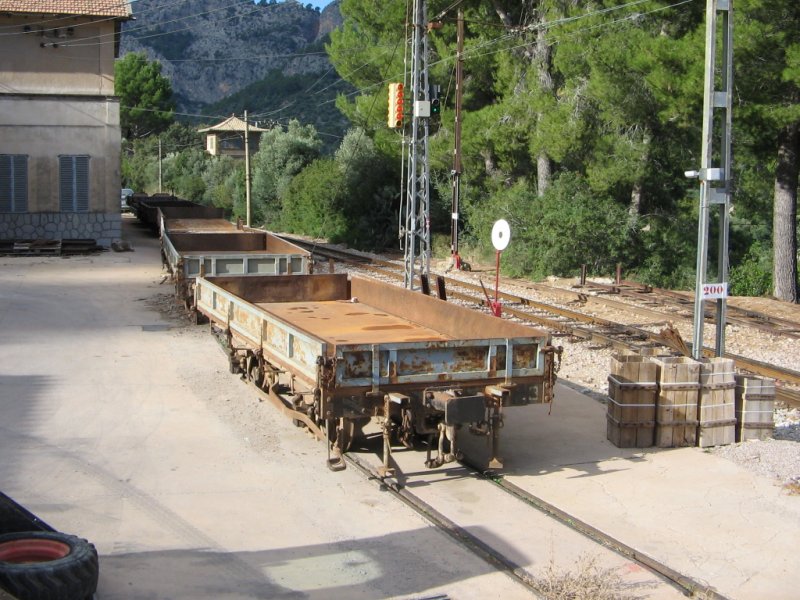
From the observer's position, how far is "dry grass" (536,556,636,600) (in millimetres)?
6066

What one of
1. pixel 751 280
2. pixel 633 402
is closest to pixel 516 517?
pixel 633 402

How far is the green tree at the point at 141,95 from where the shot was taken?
277 feet

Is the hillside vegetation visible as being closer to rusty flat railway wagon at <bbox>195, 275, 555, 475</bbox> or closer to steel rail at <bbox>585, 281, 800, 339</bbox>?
steel rail at <bbox>585, 281, 800, 339</bbox>

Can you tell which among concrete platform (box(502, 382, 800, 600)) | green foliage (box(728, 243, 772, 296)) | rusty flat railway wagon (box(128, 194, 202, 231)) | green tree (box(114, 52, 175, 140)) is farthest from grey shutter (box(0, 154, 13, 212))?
green tree (box(114, 52, 175, 140))

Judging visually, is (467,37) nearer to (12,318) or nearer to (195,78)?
(12,318)

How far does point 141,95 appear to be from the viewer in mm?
85750

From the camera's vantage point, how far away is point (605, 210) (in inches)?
1093

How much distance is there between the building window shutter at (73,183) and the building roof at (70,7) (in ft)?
15.7

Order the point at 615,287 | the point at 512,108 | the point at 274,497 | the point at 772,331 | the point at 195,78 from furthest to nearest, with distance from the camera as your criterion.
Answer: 1. the point at 195,78
2. the point at 512,108
3. the point at 615,287
4. the point at 772,331
5. the point at 274,497

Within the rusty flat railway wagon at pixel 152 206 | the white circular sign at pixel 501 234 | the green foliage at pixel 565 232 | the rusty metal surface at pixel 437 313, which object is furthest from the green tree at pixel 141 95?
the white circular sign at pixel 501 234

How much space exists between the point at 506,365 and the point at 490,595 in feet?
8.77

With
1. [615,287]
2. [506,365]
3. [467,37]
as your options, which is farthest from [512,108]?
[506,365]

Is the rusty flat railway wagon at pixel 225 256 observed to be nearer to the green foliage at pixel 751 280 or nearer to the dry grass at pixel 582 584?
the dry grass at pixel 582 584

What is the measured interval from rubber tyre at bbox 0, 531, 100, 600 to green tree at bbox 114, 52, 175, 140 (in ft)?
269
